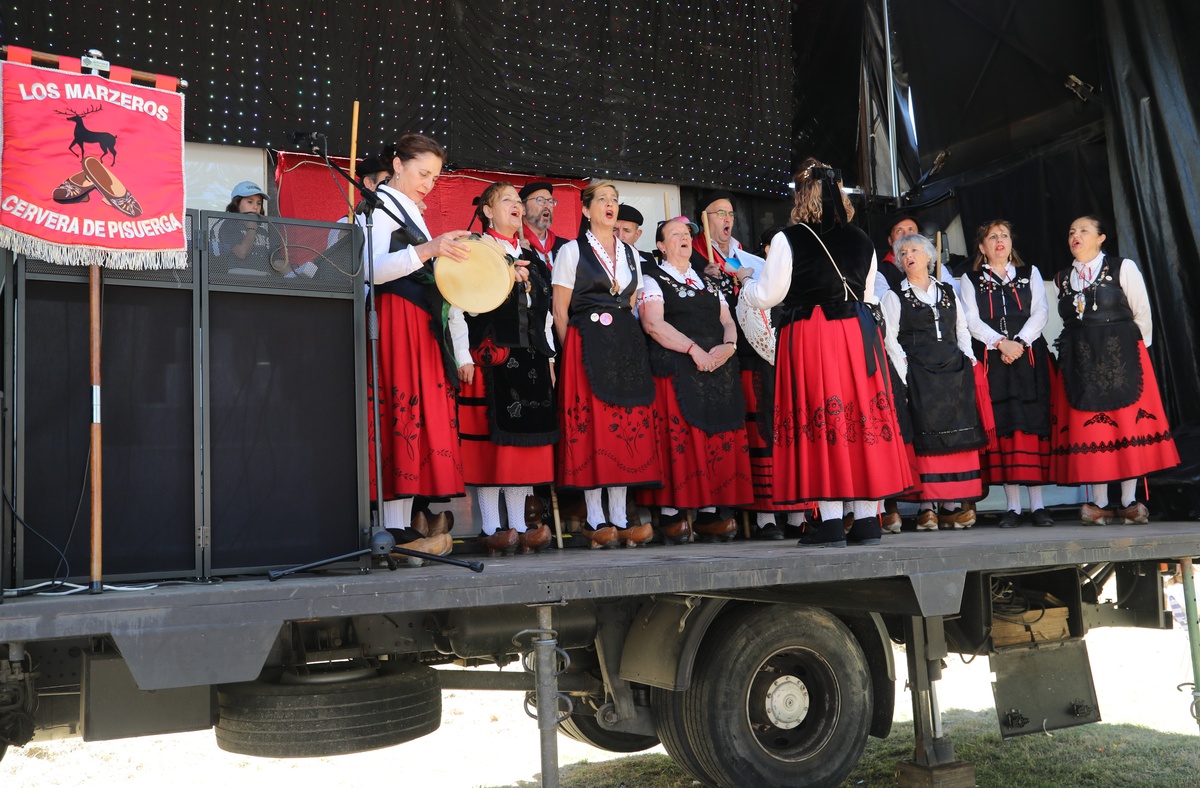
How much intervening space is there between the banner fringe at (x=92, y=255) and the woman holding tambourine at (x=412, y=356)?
884 millimetres

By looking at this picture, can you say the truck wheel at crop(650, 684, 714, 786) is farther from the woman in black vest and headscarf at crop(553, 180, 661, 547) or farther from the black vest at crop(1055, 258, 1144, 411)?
the black vest at crop(1055, 258, 1144, 411)

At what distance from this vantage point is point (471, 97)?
5836 millimetres

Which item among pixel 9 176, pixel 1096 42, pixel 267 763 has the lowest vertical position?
pixel 267 763

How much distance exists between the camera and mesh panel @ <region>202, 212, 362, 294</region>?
290 centimetres

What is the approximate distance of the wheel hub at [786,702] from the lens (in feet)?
13.4

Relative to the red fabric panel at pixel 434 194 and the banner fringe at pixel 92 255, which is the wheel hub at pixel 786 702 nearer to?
the red fabric panel at pixel 434 194

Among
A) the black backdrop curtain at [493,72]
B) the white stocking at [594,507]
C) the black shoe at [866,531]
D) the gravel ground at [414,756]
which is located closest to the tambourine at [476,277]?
the white stocking at [594,507]

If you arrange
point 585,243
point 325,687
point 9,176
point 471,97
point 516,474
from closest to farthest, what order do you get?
point 9,176, point 325,687, point 516,474, point 585,243, point 471,97

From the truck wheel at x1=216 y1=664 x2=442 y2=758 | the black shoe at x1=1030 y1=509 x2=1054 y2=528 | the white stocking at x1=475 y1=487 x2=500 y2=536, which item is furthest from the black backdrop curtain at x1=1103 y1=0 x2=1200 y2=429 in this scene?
the truck wheel at x1=216 y1=664 x2=442 y2=758

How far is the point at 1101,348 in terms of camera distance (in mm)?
5262

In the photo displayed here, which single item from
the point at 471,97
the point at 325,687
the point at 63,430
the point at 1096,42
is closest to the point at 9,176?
the point at 63,430

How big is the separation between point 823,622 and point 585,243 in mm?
1835

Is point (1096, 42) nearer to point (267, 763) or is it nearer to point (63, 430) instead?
point (63, 430)

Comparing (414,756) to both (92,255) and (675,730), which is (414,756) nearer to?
(675,730)
